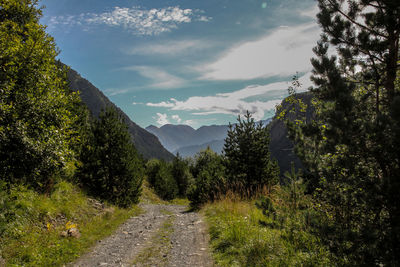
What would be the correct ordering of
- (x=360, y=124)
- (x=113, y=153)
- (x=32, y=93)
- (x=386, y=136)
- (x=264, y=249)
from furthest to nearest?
(x=113, y=153) < (x=32, y=93) < (x=264, y=249) < (x=360, y=124) < (x=386, y=136)

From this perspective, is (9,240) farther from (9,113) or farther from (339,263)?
(339,263)

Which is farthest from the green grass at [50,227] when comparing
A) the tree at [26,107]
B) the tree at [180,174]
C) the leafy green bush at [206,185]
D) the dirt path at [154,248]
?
the tree at [180,174]

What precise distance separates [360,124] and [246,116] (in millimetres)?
14606

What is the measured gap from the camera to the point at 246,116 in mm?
17531

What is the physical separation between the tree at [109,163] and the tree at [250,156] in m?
8.34

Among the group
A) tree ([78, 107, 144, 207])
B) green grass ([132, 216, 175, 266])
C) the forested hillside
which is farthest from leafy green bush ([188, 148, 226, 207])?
green grass ([132, 216, 175, 266])

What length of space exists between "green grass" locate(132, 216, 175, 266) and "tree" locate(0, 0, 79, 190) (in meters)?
5.65

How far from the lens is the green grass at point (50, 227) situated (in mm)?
6984

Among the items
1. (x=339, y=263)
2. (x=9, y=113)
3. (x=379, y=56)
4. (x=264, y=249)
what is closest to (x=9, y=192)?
(x=9, y=113)

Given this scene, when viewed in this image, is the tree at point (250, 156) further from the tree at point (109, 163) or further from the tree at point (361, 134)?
the tree at point (361, 134)

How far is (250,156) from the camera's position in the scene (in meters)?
16.8

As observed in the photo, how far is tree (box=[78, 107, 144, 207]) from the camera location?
54.0ft

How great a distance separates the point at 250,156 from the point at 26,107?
13.9m

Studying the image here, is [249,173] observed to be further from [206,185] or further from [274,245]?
[274,245]
